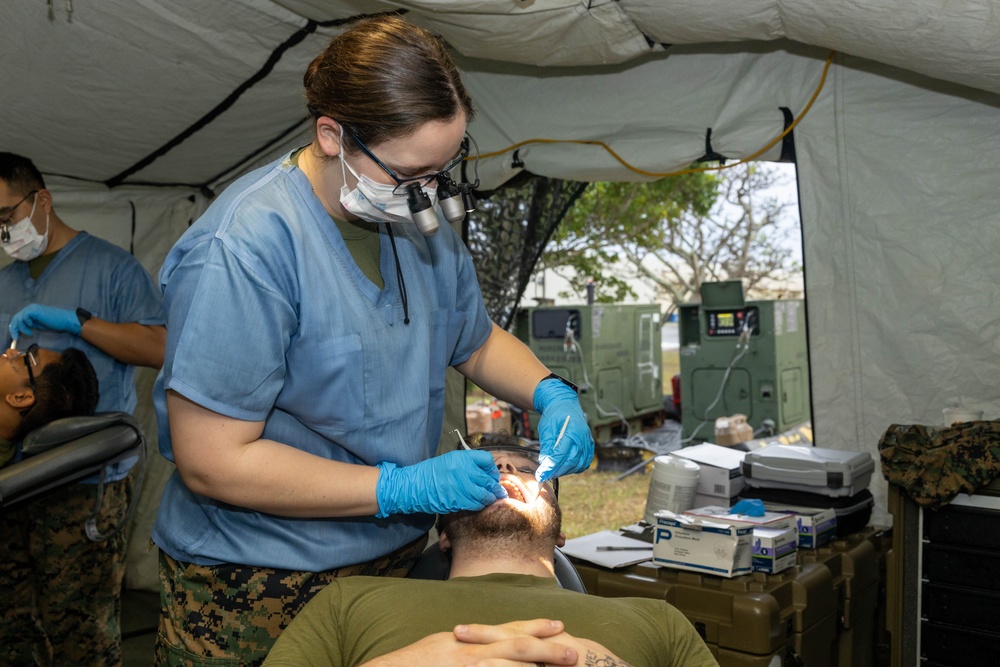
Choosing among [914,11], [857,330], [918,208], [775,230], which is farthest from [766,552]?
[775,230]

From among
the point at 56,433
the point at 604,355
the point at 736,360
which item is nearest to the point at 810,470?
the point at 56,433

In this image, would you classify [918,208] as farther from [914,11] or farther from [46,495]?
[46,495]

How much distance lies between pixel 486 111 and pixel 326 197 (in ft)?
6.16

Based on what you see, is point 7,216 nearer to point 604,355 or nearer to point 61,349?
point 61,349

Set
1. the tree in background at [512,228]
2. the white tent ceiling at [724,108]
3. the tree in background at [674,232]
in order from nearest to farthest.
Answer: the white tent ceiling at [724,108]
the tree in background at [512,228]
the tree in background at [674,232]

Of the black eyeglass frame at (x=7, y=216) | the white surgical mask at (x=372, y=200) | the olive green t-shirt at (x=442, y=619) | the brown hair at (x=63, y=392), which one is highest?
the black eyeglass frame at (x=7, y=216)

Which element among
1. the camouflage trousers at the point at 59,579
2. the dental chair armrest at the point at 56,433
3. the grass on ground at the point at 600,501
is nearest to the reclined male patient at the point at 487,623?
the dental chair armrest at the point at 56,433

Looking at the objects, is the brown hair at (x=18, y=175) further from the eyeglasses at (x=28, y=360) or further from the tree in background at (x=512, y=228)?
the tree in background at (x=512, y=228)

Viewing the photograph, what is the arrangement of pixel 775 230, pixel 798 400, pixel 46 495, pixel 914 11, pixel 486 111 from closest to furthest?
pixel 914 11, pixel 46 495, pixel 486 111, pixel 798 400, pixel 775 230

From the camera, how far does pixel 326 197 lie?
57.3 inches

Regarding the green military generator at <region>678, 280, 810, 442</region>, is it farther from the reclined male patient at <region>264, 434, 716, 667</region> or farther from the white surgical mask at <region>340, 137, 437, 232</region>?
the white surgical mask at <region>340, 137, 437, 232</region>

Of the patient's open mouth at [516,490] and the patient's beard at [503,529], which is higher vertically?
the patient's open mouth at [516,490]

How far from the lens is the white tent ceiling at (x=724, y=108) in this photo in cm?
214

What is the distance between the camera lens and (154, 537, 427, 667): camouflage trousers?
143 cm
